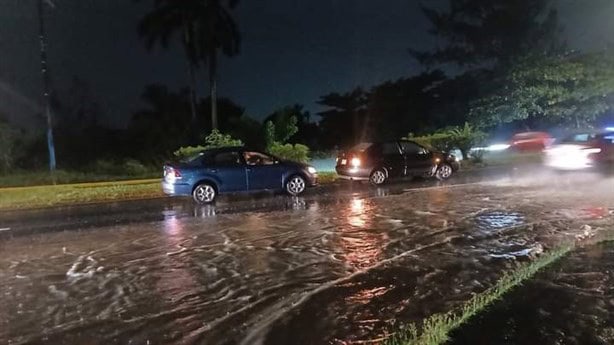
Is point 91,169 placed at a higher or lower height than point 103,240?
higher

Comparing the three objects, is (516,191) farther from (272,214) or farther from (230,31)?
(230,31)

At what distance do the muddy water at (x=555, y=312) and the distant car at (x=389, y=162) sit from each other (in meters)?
12.8

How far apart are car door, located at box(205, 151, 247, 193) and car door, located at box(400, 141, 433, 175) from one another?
6.22 meters

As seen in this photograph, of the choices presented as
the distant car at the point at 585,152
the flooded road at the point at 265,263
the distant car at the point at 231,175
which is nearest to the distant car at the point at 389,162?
the distant car at the point at 231,175

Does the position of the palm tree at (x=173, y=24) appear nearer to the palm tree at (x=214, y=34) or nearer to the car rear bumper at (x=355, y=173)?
the palm tree at (x=214, y=34)

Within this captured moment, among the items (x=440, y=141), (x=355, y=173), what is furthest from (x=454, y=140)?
(x=355, y=173)

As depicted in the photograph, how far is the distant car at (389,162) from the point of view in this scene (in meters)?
20.7

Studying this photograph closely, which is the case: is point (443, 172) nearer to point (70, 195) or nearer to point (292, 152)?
point (292, 152)

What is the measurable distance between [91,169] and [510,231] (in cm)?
2506

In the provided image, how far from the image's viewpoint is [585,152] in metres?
22.7

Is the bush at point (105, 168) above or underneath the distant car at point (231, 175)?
above

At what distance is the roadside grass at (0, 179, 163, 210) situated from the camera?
724 inches

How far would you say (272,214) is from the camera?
14.2m

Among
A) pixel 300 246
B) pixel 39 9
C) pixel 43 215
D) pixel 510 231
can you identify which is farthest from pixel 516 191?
pixel 39 9
